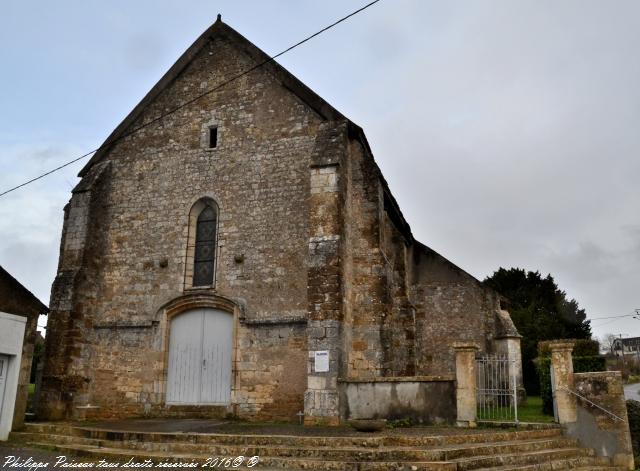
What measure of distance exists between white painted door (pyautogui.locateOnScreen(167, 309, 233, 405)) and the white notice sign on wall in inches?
114

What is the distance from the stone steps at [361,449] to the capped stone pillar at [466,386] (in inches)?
29.5

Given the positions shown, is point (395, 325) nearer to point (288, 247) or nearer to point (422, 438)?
point (288, 247)

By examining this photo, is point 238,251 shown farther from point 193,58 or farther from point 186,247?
point 193,58

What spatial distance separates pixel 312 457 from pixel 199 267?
7332 millimetres

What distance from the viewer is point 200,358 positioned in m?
14.3

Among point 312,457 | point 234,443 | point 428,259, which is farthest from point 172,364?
point 428,259

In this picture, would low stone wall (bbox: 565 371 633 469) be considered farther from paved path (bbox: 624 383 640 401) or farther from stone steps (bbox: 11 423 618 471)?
paved path (bbox: 624 383 640 401)

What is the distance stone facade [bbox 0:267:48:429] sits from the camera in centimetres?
1203

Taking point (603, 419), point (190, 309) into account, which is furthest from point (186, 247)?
point (603, 419)

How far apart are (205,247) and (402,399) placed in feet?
21.2

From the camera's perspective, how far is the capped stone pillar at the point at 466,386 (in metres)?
11.2

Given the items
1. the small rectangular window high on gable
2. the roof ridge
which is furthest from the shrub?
the small rectangular window high on gable

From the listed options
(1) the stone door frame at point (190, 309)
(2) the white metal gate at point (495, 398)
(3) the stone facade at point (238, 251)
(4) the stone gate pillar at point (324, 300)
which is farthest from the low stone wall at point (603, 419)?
(1) the stone door frame at point (190, 309)

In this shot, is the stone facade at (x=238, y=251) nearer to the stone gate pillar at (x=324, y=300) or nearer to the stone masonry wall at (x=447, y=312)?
the stone gate pillar at (x=324, y=300)
